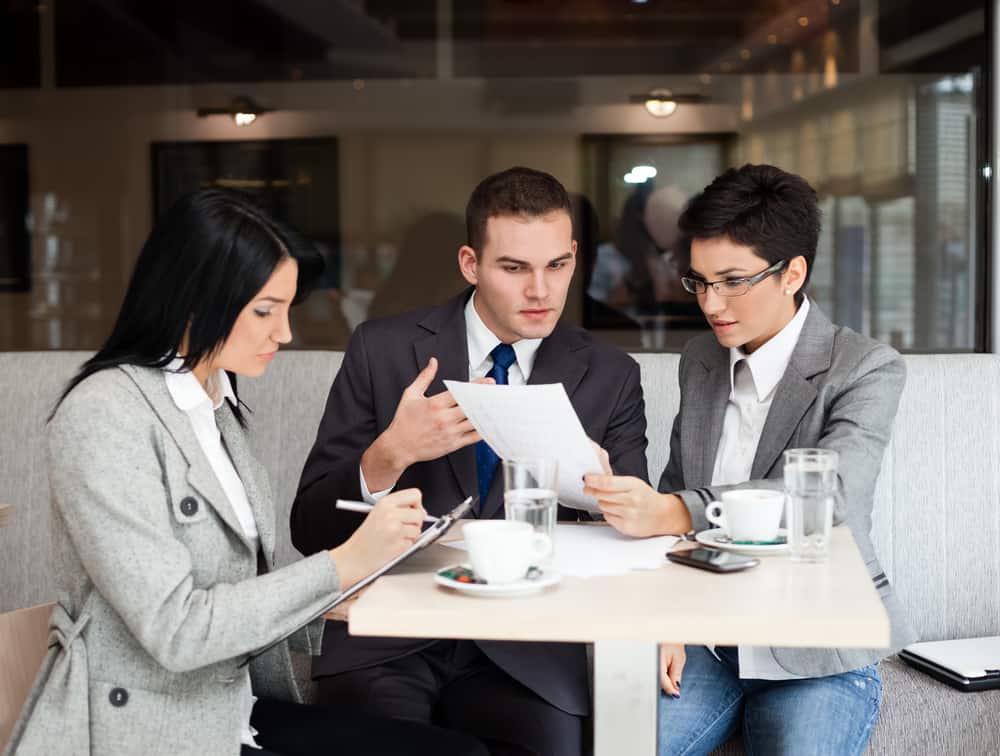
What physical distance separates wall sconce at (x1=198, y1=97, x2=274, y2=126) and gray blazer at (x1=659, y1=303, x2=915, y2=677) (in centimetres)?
271

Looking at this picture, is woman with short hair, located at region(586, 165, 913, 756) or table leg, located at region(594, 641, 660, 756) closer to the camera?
table leg, located at region(594, 641, 660, 756)

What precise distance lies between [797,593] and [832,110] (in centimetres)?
322

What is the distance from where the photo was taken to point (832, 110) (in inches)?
171

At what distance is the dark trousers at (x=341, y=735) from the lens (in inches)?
66.6

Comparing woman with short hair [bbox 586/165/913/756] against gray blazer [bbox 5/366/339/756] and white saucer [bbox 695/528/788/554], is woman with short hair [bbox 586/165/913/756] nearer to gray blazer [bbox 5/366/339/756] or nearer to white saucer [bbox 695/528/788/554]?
white saucer [bbox 695/528/788/554]

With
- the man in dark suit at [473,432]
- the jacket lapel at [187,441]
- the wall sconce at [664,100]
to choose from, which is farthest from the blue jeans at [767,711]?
the wall sconce at [664,100]

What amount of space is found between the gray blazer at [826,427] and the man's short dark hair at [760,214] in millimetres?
150

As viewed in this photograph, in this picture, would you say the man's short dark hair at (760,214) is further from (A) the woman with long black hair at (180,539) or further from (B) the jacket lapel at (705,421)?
(A) the woman with long black hair at (180,539)

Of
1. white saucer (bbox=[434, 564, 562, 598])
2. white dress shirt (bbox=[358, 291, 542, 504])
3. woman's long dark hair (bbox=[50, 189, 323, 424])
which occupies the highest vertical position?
woman's long dark hair (bbox=[50, 189, 323, 424])

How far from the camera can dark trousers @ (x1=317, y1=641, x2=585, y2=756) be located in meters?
2.01

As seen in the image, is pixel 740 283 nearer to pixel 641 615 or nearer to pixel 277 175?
pixel 641 615

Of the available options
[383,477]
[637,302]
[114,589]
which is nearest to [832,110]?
[637,302]

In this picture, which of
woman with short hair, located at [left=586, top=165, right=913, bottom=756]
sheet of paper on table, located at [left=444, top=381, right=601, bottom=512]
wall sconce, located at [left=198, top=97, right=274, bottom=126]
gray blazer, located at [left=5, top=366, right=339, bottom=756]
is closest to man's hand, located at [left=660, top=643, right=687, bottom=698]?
woman with short hair, located at [left=586, top=165, right=913, bottom=756]

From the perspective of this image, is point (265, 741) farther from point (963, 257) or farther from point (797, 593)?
point (963, 257)
